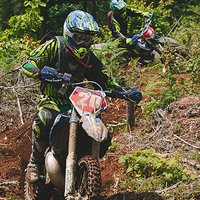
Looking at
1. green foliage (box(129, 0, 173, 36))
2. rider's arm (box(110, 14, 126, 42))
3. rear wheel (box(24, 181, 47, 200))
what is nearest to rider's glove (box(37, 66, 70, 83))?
rear wheel (box(24, 181, 47, 200))

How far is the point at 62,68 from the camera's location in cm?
386

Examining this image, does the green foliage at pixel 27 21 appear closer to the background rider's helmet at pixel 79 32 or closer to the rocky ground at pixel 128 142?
the rocky ground at pixel 128 142

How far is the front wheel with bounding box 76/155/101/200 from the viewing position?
2949 mm

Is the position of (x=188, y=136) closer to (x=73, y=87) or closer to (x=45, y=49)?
(x=73, y=87)

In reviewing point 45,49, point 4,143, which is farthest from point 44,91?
point 4,143

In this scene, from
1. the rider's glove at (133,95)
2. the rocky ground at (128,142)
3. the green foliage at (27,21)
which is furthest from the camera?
the green foliage at (27,21)

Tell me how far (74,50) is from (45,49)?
0.43 m

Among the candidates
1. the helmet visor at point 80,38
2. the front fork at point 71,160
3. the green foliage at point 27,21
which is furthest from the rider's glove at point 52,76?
the green foliage at point 27,21

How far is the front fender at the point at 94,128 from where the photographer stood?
2.97 meters

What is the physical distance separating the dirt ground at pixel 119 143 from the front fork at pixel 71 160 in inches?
37.0

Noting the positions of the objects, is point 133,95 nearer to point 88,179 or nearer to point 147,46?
point 88,179

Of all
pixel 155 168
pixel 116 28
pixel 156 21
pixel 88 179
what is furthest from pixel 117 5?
pixel 88 179

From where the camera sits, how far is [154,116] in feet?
17.6

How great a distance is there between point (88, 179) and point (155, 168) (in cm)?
138
